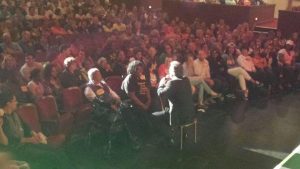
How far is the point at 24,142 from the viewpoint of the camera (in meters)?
4.44

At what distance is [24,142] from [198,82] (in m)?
3.78

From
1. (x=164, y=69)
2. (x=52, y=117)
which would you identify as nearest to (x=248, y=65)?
(x=164, y=69)

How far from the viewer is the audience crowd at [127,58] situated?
577cm

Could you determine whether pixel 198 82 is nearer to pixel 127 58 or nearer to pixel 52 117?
pixel 127 58

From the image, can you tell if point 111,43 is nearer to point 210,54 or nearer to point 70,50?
point 70,50

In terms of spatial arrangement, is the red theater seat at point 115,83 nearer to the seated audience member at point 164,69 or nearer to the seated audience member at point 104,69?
the seated audience member at point 104,69

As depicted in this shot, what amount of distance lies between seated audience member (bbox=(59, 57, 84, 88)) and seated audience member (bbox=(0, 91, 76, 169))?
50.4 inches

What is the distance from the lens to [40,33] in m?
9.15

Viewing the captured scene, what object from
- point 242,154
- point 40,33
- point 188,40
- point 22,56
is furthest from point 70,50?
point 242,154

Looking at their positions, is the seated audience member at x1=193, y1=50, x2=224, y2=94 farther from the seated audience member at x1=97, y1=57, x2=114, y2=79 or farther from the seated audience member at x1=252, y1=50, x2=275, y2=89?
the seated audience member at x1=97, y1=57, x2=114, y2=79

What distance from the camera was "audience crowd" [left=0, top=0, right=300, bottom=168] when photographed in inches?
227

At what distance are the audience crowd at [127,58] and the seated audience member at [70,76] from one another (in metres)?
0.01

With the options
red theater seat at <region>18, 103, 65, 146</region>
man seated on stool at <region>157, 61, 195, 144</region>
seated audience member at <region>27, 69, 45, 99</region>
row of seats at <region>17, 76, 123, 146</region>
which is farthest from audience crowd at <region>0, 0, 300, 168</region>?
man seated on stool at <region>157, 61, 195, 144</region>

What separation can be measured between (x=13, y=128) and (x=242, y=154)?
2839 millimetres
